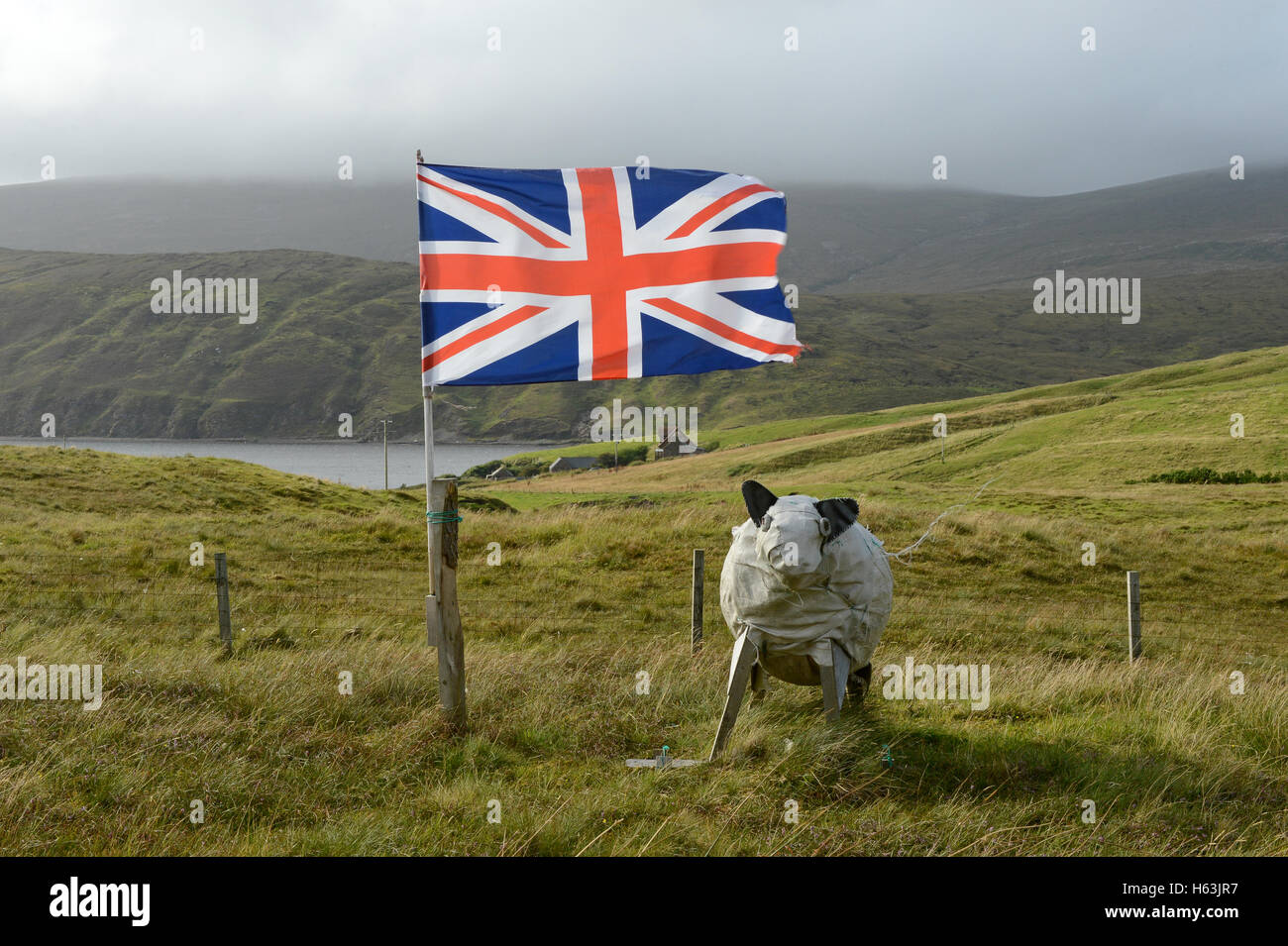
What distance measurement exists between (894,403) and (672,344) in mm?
180484

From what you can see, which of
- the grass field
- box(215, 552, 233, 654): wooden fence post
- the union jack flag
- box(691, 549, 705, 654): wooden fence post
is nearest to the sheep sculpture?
the grass field

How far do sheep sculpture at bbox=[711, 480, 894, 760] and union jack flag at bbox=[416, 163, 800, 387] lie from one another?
4.83 ft

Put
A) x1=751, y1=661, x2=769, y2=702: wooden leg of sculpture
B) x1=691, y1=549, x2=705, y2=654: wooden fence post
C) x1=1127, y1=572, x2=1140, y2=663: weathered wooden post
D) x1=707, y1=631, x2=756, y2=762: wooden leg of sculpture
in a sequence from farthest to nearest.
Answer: x1=1127, y1=572, x2=1140, y2=663: weathered wooden post, x1=691, y1=549, x2=705, y2=654: wooden fence post, x1=751, y1=661, x2=769, y2=702: wooden leg of sculpture, x1=707, y1=631, x2=756, y2=762: wooden leg of sculpture

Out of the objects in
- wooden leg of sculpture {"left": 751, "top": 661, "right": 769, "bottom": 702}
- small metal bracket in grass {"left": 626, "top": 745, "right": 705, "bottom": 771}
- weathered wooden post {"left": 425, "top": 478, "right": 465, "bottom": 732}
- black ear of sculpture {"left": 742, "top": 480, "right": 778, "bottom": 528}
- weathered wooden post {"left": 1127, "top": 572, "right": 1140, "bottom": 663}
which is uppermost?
black ear of sculpture {"left": 742, "top": 480, "right": 778, "bottom": 528}

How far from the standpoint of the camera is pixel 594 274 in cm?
825

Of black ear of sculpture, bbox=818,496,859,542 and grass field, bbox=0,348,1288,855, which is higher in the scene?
black ear of sculpture, bbox=818,496,859,542

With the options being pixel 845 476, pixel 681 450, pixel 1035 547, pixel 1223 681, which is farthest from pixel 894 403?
pixel 1223 681

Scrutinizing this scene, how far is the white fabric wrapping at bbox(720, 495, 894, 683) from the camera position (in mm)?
7566

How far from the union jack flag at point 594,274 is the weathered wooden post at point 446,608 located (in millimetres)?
1078

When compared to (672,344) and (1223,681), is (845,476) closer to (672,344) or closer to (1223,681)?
(1223,681)

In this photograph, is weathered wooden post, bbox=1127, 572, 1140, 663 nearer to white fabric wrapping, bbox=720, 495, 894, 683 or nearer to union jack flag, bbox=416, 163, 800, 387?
white fabric wrapping, bbox=720, 495, 894, 683

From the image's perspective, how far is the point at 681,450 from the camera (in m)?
103

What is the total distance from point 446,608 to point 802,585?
3.03 meters

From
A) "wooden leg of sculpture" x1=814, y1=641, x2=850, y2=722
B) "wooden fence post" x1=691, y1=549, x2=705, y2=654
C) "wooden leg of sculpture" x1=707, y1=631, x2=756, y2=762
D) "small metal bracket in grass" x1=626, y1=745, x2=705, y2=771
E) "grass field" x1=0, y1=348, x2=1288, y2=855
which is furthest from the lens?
"wooden fence post" x1=691, y1=549, x2=705, y2=654
